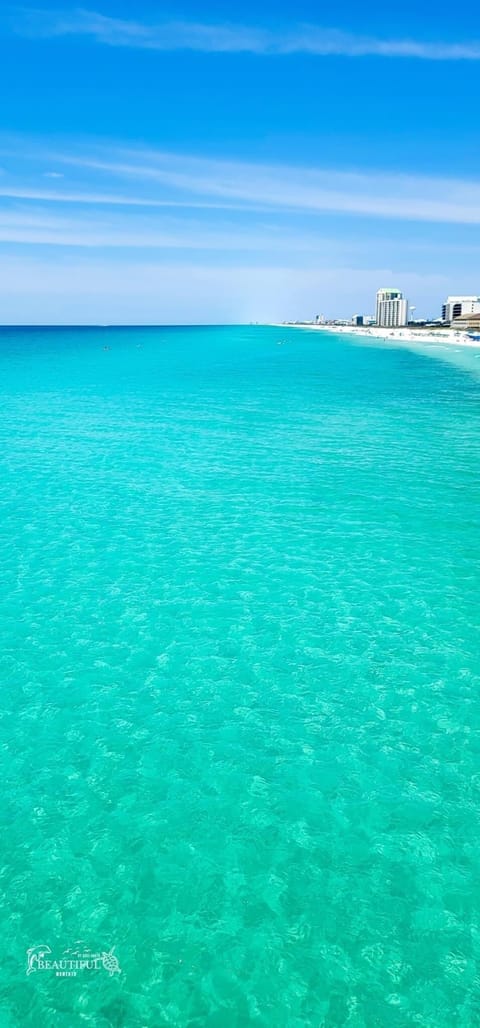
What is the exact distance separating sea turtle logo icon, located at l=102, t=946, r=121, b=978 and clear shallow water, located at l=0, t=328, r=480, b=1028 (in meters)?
0.09

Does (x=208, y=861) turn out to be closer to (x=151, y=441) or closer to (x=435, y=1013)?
(x=435, y=1013)

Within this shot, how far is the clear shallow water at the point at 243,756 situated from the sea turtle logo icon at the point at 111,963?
0.30 feet

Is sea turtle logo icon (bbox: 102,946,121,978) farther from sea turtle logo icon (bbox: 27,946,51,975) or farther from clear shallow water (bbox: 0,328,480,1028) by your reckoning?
sea turtle logo icon (bbox: 27,946,51,975)

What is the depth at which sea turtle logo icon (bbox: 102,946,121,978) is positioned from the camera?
27.7ft

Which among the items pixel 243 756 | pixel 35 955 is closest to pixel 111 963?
pixel 35 955

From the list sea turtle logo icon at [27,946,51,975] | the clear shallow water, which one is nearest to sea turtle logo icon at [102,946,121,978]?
the clear shallow water

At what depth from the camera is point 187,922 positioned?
29.8 ft

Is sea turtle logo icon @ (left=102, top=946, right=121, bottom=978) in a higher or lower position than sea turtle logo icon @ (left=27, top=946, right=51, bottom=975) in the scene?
lower

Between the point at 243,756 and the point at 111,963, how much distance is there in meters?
4.48

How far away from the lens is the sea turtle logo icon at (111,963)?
8453mm

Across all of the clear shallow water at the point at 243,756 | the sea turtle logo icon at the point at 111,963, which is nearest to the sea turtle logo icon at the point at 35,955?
the clear shallow water at the point at 243,756

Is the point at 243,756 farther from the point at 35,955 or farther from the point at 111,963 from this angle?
the point at 35,955

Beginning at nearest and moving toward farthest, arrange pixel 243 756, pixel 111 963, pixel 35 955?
pixel 111 963
pixel 35 955
pixel 243 756

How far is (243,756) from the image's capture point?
12.5 metres
